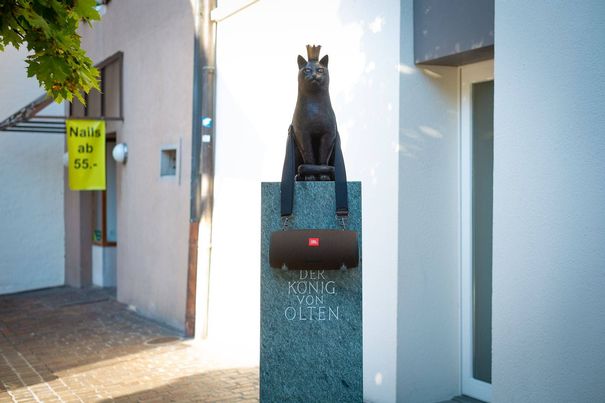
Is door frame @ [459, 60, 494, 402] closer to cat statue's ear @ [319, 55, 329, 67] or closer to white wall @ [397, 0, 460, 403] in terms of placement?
white wall @ [397, 0, 460, 403]

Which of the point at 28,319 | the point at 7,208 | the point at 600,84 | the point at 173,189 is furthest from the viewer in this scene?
the point at 7,208

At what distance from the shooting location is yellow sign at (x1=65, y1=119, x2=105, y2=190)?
1186 cm

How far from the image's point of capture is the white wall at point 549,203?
439 centimetres

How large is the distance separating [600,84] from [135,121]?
28.7 feet

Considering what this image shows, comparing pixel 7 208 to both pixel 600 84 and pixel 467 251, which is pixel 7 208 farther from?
pixel 600 84

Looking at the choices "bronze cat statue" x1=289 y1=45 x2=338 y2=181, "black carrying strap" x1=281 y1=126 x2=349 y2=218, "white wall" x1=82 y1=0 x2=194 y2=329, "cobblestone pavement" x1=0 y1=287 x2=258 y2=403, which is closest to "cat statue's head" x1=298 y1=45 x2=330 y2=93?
"bronze cat statue" x1=289 y1=45 x2=338 y2=181

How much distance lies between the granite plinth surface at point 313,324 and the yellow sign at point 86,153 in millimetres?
8258

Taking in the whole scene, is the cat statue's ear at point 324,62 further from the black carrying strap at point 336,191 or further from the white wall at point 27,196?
the white wall at point 27,196

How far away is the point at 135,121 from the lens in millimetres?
11883

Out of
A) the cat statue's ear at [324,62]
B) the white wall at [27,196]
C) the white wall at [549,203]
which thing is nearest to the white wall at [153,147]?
the white wall at [27,196]

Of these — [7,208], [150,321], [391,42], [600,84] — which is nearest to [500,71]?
[600,84]

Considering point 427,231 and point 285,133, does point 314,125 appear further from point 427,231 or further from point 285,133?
point 285,133

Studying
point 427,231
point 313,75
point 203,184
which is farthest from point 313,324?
point 203,184

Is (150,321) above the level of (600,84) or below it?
below
